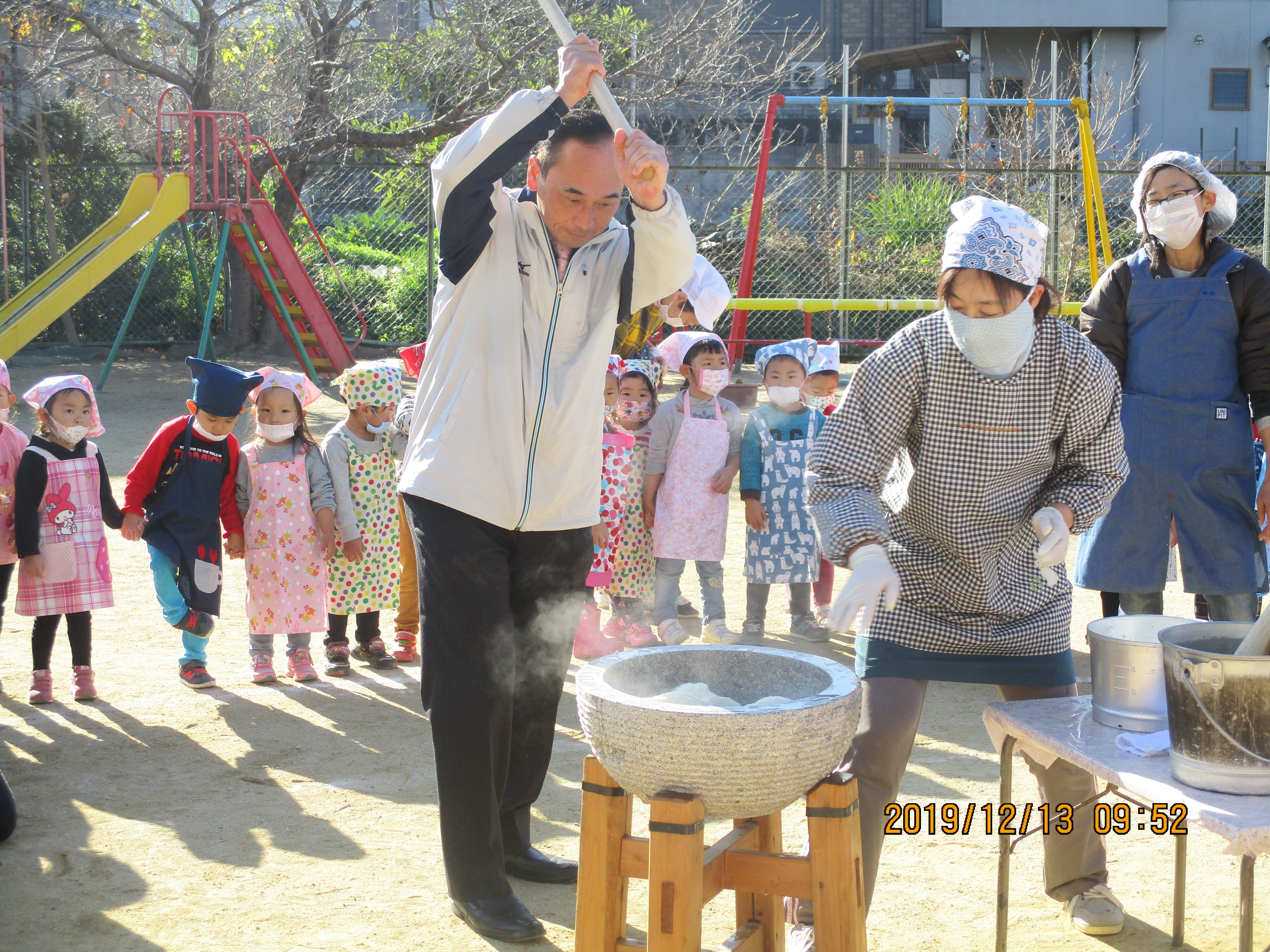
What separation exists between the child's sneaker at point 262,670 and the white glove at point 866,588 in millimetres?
3026

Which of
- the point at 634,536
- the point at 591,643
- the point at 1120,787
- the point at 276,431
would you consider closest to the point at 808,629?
the point at 634,536

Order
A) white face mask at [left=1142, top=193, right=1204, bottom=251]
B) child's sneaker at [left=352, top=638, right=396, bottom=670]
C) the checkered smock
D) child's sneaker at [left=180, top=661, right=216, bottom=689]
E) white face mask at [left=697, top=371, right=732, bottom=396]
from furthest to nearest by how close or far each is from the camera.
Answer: white face mask at [left=697, top=371, right=732, bottom=396], child's sneaker at [left=352, top=638, right=396, bottom=670], child's sneaker at [left=180, top=661, right=216, bottom=689], white face mask at [left=1142, top=193, right=1204, bottom=251], the checkered smock

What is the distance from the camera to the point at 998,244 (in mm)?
2430

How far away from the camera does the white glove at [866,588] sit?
2273mm

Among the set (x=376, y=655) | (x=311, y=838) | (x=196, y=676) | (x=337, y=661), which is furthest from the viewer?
(x=376, y=655)

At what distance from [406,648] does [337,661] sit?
30 cm

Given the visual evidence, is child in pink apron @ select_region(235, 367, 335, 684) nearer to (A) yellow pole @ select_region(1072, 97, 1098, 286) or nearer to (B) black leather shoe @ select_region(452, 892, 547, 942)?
(B) black leather shoe @ select_region(452, 892, 547, 942)

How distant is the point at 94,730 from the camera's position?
4172mm

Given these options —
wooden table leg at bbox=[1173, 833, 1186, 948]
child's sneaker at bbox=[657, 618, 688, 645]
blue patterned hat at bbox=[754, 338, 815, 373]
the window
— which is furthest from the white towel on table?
the window

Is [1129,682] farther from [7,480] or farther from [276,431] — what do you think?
[7,480]

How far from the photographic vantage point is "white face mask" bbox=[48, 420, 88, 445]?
4.50m

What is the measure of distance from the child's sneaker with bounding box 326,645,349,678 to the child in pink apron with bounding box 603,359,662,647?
1133mm

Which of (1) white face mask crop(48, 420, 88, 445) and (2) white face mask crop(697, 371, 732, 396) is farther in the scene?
(2) white face mask crop(697, 371, 732, 396)

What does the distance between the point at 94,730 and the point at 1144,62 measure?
870 inches
